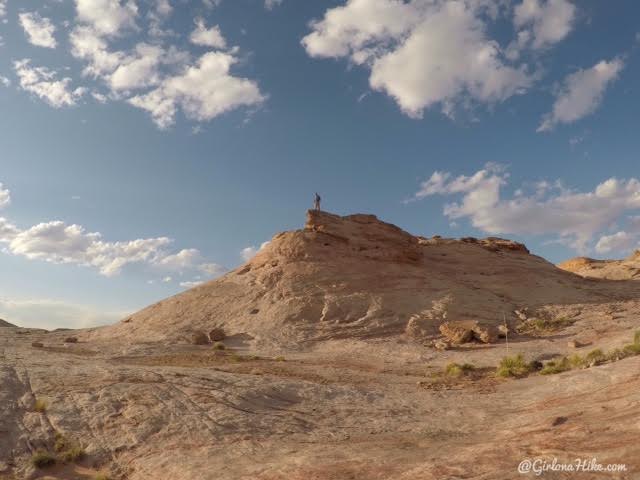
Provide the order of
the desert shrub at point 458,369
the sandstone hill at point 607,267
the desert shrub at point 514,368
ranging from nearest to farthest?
the desert shrub at point 514,368 → the desert shrub at point 458,369 → the sandstone hill at point 607,267

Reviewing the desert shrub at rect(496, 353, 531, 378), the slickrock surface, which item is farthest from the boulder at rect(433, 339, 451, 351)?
the desert shrub at rect(496, 353, 531, 378)

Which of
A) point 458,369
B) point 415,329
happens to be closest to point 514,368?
point 458,369

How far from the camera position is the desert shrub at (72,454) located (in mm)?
10586

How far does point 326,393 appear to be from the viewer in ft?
49.0

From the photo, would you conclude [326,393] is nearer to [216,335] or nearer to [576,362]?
[576,362]

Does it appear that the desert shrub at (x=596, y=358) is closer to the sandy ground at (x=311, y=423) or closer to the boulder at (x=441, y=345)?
the sandy ground at (x=311, y=423)

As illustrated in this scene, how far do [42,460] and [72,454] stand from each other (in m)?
0.57

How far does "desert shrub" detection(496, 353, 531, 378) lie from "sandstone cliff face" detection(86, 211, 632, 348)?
36.8ft

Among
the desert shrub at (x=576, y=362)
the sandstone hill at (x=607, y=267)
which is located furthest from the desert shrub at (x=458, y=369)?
the sandstone hill at (x=607, y=267)

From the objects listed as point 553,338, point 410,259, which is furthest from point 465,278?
point 553,338

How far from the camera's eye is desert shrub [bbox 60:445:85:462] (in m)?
10.6

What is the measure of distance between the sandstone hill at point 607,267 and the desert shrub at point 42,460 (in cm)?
6254

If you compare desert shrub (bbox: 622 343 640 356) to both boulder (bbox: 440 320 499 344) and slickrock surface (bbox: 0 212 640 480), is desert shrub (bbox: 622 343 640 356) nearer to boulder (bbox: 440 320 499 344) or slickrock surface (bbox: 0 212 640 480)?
slickrock surface (bbox: 0 212 640 480)

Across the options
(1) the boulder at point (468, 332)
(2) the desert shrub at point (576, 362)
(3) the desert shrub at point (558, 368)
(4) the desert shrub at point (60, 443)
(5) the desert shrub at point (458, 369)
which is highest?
(1) the boulder at point (468, 332)
